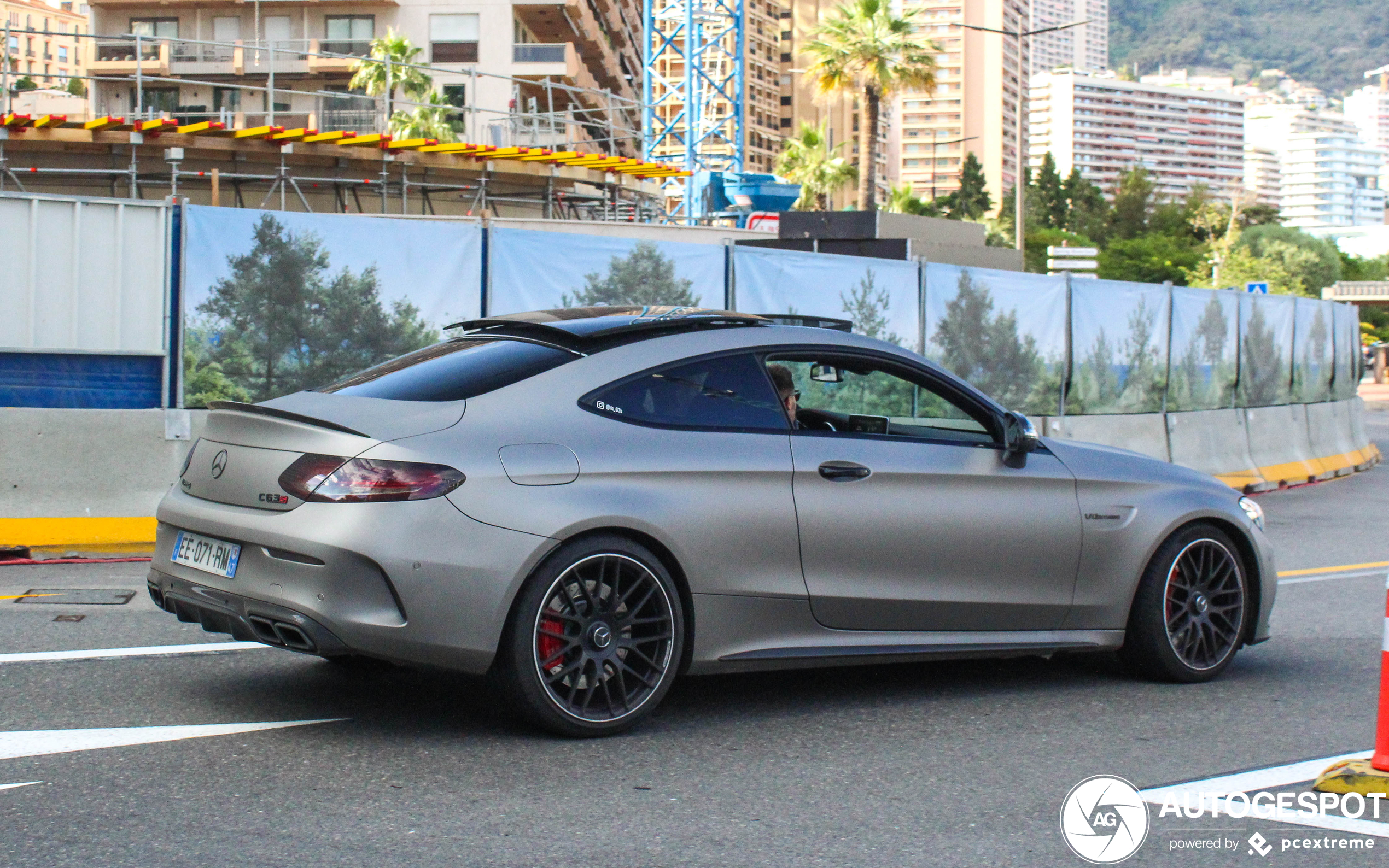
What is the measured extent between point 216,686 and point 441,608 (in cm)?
153

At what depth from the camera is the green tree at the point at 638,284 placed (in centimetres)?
1228

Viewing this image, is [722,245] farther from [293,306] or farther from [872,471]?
[872,471]

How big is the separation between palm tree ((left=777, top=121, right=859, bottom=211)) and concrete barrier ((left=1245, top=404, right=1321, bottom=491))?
82290 millimetres

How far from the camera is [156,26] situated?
64312 millimetres

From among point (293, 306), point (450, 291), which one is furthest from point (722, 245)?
point (293, 306)

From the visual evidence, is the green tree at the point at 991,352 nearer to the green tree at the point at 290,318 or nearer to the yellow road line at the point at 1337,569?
the yellow road line at the point at 1337,569

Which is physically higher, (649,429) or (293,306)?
(293,306)

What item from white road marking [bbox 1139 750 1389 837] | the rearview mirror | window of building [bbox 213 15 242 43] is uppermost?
window of building [bbox 213 15 242 43]

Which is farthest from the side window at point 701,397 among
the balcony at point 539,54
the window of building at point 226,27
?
the window of building at point 226,27

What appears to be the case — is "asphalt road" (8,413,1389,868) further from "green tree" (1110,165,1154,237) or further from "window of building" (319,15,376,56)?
"green tree" (1110,165,1154,237)

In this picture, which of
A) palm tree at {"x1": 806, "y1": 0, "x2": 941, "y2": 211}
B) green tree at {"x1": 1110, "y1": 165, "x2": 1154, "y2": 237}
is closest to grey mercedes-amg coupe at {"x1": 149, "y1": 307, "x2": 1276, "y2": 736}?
palm tree at {"x1": 806, "y1": 0, "x2": 941, "y2": 211}

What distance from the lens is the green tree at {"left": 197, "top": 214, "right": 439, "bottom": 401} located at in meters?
10.7

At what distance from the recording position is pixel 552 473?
498 cm

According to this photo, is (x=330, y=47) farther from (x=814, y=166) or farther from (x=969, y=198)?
(x=969, y=198)
